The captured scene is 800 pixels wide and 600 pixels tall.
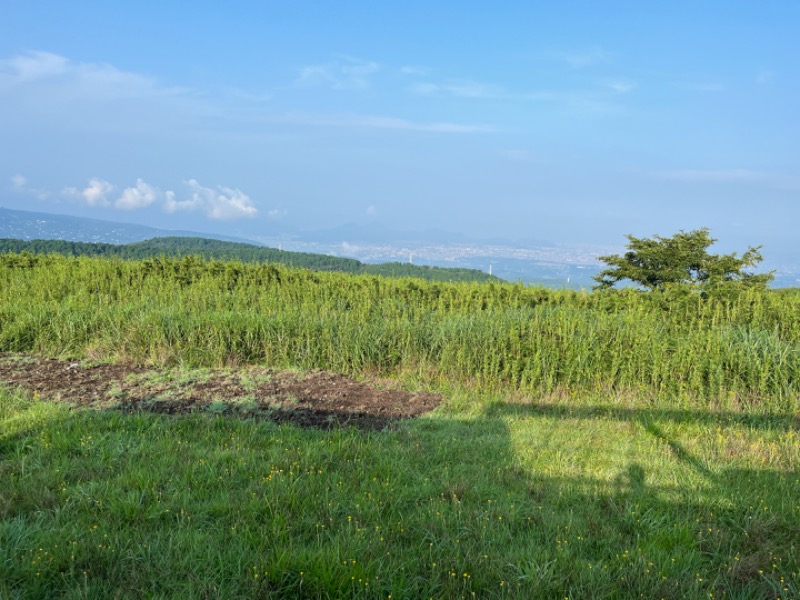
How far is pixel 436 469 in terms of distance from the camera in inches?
159

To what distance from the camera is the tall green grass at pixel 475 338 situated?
654 cm

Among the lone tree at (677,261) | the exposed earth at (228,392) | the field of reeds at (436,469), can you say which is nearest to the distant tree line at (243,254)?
the lone tree at (677,261)

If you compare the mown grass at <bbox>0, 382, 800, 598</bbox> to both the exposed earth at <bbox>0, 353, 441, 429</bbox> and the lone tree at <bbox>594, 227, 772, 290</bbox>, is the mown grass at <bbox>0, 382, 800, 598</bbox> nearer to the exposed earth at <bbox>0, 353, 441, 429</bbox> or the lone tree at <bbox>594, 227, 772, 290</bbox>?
the exposed earth at <bbox>0, 353, 441, 429</bbox>

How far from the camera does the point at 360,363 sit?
7297 mm

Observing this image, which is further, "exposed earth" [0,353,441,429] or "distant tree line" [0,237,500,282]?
"distant tree line" [0,237,500,282]

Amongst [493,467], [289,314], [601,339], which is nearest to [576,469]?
[493,467]

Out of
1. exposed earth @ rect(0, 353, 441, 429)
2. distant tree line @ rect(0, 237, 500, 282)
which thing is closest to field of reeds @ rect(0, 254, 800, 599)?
exposed earth @ rect(0, 353, 441, 429)

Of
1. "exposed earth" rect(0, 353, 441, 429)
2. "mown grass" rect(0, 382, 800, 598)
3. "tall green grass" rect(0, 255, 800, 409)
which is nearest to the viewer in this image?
"mown grass" rect(0, 382, 800, 598)

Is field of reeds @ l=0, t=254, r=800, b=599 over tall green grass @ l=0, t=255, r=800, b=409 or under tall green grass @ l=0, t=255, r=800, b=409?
under

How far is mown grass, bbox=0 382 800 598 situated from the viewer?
2.69 metres

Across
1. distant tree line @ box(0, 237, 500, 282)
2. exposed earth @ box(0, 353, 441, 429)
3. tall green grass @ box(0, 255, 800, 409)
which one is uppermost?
distant tree line @ box(0, 237, 500, 282)

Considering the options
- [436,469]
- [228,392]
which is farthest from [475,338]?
[436,469]

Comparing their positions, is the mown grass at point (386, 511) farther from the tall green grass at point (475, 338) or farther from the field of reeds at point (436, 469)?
the tall green grass at point (475, 338)

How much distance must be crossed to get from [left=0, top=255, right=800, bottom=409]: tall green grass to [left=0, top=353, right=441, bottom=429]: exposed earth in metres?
0.58
